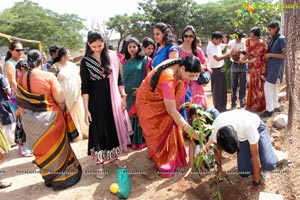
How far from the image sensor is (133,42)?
3881mm

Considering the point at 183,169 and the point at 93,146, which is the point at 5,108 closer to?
the point at 93,146

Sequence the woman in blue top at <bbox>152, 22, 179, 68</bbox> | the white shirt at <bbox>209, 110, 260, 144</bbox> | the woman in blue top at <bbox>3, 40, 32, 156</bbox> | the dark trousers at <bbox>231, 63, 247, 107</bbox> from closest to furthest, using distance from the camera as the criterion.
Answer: the white shirt at <bbox>209, 110, 260, 144</bbox> → the woman in blue top at <bbox>152, 22, 179, 68</bbox> → the woman in blue top at <bbox>3, 40, 32, 156</bbox> → the dark trousers at <bbox>231, 63, 247, 107</bbox>

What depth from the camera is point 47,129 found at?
311 cm

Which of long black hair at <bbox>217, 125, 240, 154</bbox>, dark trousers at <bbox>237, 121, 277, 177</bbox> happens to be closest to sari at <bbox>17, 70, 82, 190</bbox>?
long black hair at <bbox>217, 125, 240, 154</bbox>

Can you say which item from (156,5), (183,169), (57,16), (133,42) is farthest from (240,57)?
(156,5)

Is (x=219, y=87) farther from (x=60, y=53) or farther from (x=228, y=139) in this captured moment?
(x=228, y=139)

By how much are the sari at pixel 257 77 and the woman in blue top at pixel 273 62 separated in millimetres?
278

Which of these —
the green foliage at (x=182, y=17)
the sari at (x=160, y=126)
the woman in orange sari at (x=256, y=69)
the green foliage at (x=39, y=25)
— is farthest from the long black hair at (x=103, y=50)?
the green foliage at (x=182, y=17)

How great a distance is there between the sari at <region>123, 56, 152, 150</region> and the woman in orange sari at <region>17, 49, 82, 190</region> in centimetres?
103

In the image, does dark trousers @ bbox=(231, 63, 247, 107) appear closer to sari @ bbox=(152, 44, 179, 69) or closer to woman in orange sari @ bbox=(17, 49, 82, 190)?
sari @ bbox=(152, 44, 179, 69)

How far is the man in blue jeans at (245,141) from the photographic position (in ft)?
7.91

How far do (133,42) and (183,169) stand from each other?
1766 mm

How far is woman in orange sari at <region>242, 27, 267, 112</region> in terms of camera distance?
5074mm

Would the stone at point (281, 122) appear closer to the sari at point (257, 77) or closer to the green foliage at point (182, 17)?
the sari at point (257, 77)
